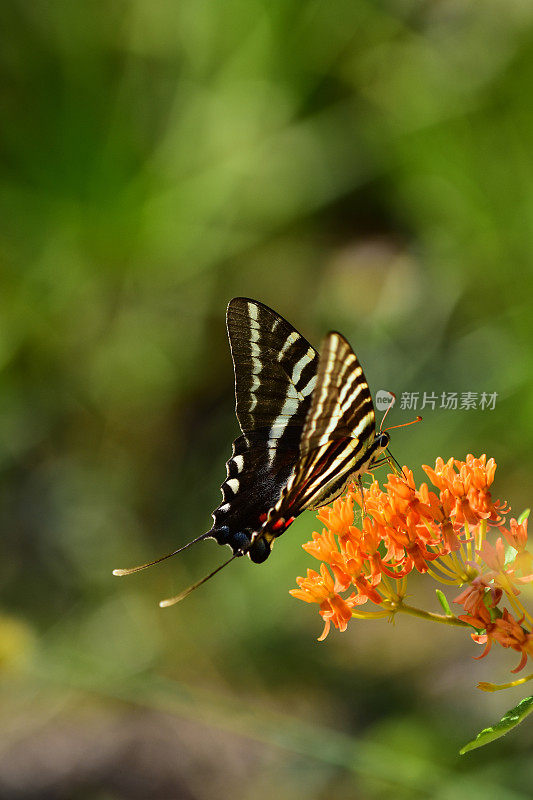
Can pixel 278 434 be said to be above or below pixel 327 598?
above

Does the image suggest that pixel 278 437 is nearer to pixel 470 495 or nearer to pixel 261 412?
pixel 261 412

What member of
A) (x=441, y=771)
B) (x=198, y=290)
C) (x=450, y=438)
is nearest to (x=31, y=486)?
(x=198, y=290)

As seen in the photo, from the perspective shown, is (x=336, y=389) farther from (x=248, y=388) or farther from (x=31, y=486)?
(x=31, y=486)

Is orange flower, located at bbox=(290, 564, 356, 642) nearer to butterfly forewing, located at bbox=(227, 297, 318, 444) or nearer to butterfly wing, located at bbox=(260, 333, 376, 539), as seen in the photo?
butterfly wing, located at bbox=(260, 333, 376, 539)

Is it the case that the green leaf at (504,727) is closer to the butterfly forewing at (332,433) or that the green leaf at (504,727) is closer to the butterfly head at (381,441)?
the butterfly forewing at (332,433)

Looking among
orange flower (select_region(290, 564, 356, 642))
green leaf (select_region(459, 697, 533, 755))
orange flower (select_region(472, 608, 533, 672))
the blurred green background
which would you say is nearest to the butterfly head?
orange flower (select_region(290, 564, 356, 642))

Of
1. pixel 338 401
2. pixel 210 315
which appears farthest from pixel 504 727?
pixel 210 315
